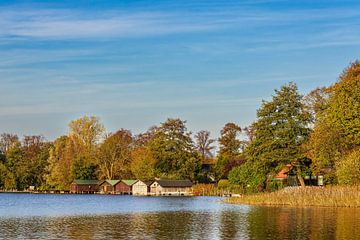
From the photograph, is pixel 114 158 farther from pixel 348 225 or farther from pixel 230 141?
pixel 348 225

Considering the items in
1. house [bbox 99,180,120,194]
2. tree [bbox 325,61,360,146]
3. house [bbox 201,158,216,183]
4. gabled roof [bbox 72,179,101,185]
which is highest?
tree [bbox 325,61,360,146]

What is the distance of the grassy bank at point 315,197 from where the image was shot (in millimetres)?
54156

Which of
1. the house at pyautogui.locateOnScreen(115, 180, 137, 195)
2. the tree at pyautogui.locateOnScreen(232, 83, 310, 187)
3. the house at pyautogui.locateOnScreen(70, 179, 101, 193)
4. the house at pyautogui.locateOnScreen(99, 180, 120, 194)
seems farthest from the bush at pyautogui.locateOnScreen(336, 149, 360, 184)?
the house at pyautogui.locateOnScreen(70, 179, 101, 193)

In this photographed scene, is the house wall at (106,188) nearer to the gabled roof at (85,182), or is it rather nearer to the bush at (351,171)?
the gabled roof at (85,182)

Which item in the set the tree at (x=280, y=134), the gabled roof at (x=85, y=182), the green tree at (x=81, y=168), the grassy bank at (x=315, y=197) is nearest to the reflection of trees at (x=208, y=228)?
the grassy bank at (x=315, y=197)

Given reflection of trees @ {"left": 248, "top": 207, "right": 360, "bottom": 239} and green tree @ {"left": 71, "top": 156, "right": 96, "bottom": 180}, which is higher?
green tree @ {"left": 71, "top": 156, "right": 96, "bottom": 180}

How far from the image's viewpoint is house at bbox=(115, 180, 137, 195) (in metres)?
130

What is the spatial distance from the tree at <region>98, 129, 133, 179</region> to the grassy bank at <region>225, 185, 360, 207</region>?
231 feet

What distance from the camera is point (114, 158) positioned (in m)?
135

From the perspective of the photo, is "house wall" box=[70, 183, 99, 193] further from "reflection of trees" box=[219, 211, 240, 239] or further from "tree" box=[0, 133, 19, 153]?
"reflection of trees" box=[219, 211, 240, 239]

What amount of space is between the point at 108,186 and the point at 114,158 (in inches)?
264

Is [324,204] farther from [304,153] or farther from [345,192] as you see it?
[304,153]

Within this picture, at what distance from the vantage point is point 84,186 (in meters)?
133

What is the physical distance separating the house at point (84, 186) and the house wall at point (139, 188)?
9.05 metres
